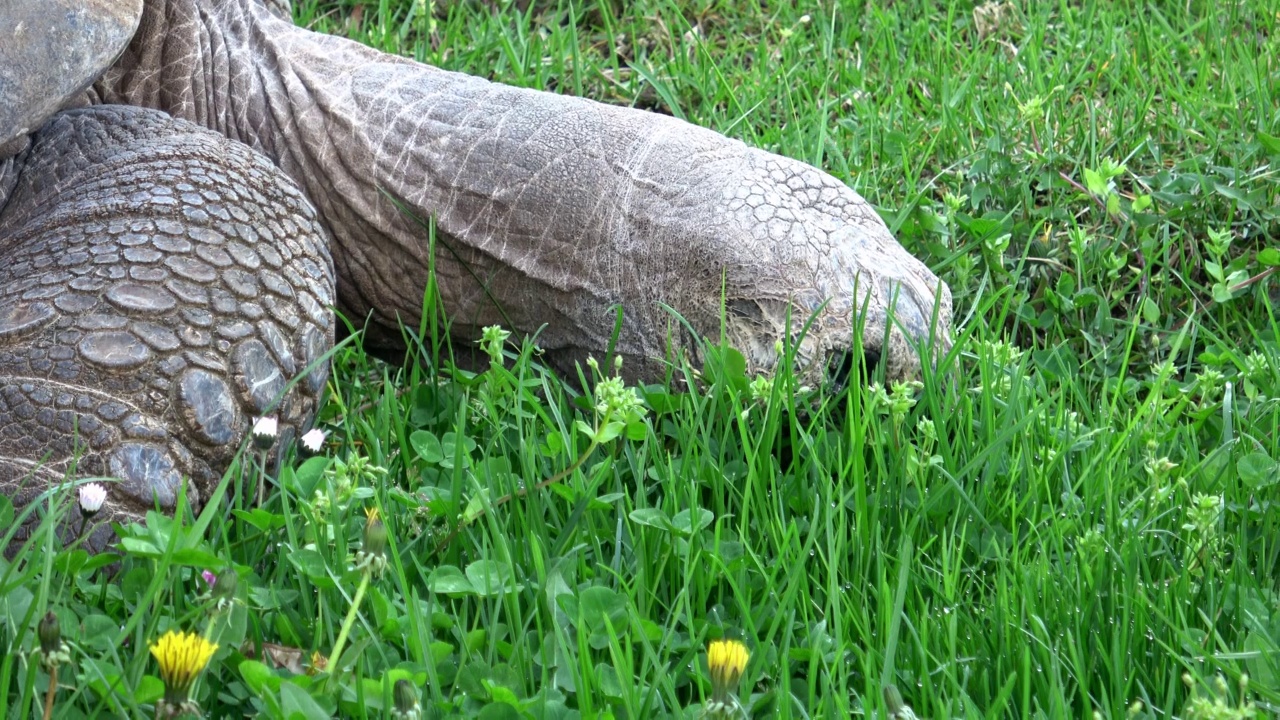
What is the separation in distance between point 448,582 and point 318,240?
0.80 metres

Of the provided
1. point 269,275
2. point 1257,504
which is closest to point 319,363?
point 269,275

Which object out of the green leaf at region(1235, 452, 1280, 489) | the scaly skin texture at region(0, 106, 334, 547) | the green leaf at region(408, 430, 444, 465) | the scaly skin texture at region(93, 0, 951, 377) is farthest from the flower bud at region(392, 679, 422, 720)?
the green leaf at region(1235, 452, 1280, 489)

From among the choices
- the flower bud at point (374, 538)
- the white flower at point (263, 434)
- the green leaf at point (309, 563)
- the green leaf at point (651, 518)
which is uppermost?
the flower bud at point (374, 538)

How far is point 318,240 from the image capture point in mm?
2225

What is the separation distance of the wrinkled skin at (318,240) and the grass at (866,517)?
131 millimetres

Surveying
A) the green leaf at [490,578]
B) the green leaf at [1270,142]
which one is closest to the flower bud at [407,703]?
the green leaf at [490,578]

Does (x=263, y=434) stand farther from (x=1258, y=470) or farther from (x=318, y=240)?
(x=1258, y=470)

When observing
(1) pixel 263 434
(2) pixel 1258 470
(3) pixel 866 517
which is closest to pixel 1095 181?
(2) pixel 1258 470

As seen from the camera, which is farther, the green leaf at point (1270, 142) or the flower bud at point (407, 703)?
the green leaf at point (1270, 142)

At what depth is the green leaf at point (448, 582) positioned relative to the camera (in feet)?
5.32

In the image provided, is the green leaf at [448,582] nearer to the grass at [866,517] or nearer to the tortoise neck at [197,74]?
the grass at [866,517]

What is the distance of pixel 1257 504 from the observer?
1896 millimetres

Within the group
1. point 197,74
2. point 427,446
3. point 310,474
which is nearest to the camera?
point 310,474

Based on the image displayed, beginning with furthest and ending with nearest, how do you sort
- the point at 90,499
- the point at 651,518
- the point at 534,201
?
1. the point at 534,201
2. the point at 651,518
3. the point at 90,499
